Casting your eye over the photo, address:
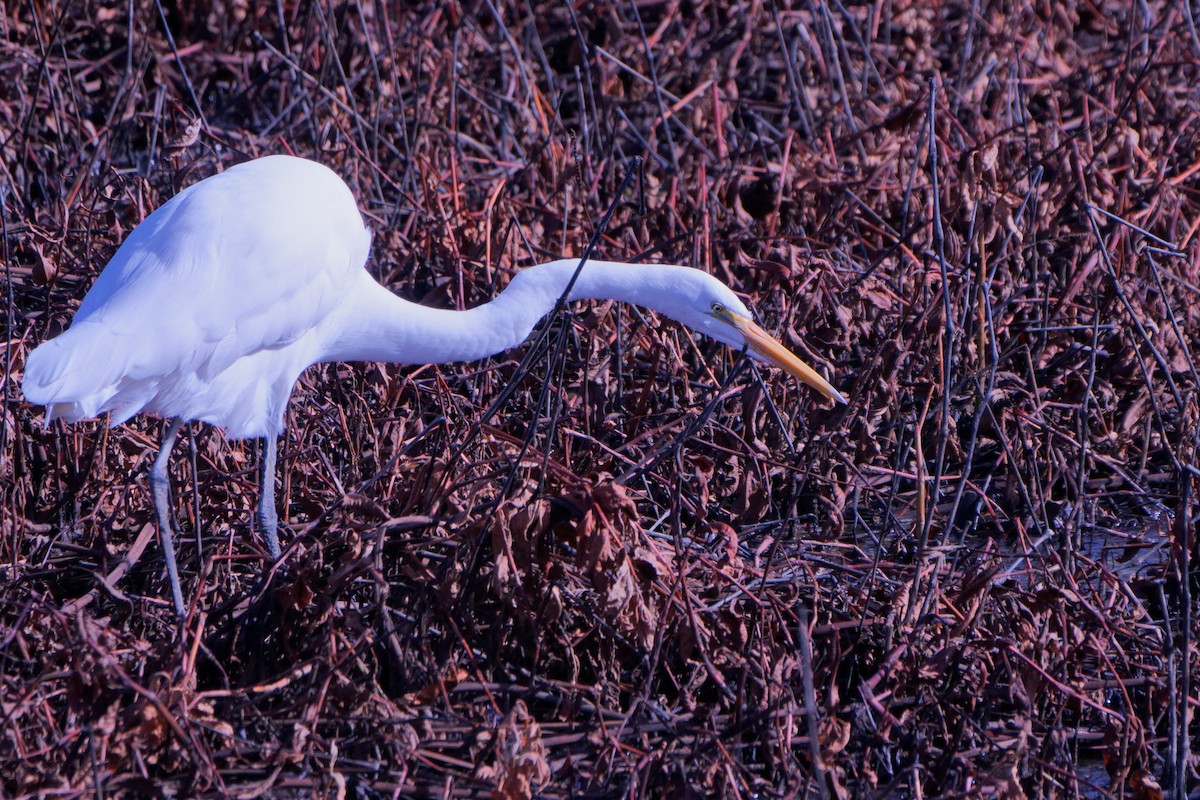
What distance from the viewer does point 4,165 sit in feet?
15.0

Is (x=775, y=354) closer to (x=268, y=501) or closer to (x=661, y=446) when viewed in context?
(x=661, y=446)

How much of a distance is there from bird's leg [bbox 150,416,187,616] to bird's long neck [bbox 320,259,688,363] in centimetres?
45

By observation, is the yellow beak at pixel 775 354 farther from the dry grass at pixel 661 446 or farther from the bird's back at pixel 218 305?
the bird's back at pixel 218 305

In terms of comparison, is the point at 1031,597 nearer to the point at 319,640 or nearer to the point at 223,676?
the point at 319,640

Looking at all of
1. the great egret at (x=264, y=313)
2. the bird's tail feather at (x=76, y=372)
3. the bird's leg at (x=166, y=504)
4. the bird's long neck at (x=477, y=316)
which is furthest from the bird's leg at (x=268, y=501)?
the bird's tail feather at (x=76, y=372)

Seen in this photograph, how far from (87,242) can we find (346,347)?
→ 87 centimetres

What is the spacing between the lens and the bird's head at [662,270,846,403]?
3393 millimetres

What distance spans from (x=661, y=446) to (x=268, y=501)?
0.95 m

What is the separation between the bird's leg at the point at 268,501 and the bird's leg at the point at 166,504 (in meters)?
0.21

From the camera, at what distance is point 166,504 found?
3.15m

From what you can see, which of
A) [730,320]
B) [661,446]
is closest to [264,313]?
[661,446]

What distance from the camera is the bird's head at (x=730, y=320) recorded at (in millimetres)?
3393

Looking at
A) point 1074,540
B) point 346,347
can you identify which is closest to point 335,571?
point 346,347

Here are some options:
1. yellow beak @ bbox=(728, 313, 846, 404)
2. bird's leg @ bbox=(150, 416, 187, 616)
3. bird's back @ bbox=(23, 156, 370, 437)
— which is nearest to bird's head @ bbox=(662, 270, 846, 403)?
yellow beak @ bbox=(728, 313, 846, 404)
